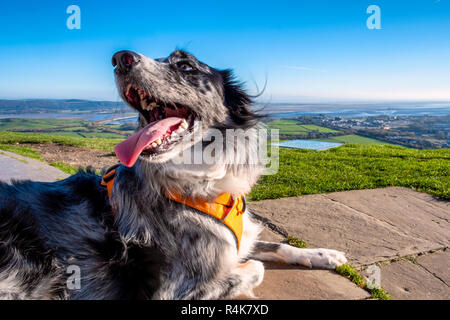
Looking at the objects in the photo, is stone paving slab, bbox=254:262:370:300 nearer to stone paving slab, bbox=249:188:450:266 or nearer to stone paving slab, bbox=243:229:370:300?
stone paving slab, bbox=243:229:370:300

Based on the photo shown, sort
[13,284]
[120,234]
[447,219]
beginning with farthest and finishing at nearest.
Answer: [447,219] → [120,234] → [13,284]

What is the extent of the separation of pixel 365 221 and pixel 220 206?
8.56 feet

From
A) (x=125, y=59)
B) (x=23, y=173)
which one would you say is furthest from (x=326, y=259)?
(x=23, y=173)

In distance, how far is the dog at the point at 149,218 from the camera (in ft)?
7.95

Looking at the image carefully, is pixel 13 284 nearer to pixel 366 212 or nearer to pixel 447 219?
pixel 366 212

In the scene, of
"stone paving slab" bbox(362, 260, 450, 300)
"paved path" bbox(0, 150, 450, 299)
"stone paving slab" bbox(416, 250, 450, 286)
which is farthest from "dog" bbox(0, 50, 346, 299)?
→ "stone paving slab" bbox(416, 250, 450, 286)

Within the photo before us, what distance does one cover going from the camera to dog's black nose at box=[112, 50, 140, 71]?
2.79m

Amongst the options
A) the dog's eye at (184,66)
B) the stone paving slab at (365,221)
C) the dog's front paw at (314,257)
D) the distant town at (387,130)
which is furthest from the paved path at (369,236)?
the distant town at (387,130)

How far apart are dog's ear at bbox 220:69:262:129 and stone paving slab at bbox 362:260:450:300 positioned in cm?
201

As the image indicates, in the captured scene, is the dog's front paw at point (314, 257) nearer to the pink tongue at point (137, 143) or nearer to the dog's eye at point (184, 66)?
the pink tongue at point (137, 143)

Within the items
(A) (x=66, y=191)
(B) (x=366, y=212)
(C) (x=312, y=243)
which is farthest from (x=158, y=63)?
(B) (x=366, y=212)

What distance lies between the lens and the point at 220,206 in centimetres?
283

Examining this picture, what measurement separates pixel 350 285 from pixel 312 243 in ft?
2.83
